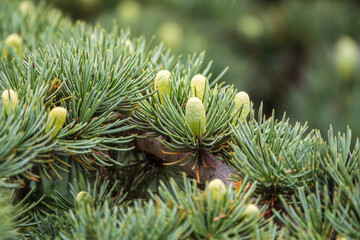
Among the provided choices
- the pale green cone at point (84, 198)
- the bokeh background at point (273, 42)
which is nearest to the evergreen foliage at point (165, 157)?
the pale green cone at point (84, 198)

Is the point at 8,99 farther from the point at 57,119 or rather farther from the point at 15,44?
the point at 15,44

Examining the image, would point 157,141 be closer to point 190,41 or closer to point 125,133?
point 125,133

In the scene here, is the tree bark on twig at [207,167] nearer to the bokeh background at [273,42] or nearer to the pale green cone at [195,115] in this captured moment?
the pale green cone at [195,115]

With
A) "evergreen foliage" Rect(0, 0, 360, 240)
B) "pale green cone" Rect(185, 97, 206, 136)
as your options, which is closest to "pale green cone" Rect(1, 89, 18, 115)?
"evergreen foliage" Rect(0, 0, 360, 240)

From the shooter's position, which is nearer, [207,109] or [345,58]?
[207,109]

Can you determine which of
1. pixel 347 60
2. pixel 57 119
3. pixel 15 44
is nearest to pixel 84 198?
pixel 57 119

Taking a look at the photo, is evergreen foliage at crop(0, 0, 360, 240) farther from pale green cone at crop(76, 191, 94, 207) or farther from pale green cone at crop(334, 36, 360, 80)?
pale green cone at crop(334, 36, 360, 80)

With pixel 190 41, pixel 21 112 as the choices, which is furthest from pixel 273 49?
pixel 21 112
